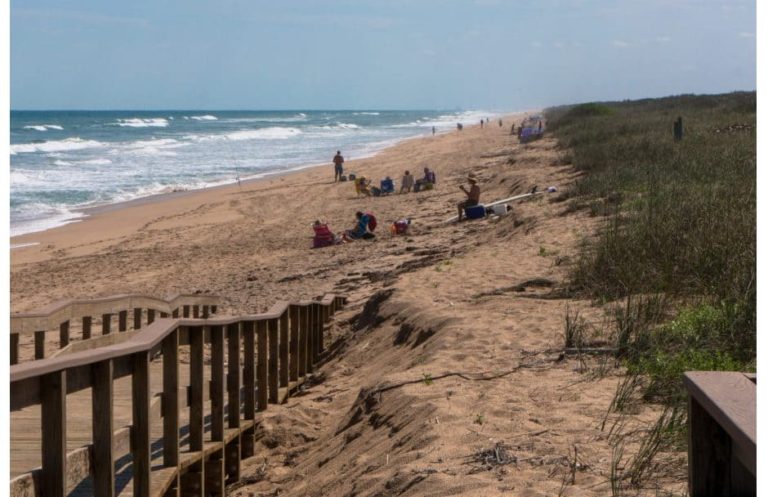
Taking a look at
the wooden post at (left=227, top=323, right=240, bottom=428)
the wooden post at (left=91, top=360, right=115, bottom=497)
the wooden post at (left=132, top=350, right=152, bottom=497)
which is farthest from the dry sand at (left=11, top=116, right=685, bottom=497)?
the wooden post at (left=91, top=360, right=115, bottom=497)

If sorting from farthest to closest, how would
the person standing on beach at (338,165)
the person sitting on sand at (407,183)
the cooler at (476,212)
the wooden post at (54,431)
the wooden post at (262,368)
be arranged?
the person standing on beach at (338,165), the person sitting on sand at (407,183), the cooler at (476,212), the wooden post at (262,368), the wooden post at (54,431)

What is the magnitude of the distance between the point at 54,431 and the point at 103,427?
51 centimetres

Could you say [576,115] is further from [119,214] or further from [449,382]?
[449,382]

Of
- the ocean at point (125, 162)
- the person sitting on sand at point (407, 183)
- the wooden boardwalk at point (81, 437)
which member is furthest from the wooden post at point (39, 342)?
the person sitting on sand at point (407, 183)

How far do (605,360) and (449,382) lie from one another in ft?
3.41

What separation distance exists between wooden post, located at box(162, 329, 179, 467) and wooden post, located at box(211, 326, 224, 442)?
91 centimetres

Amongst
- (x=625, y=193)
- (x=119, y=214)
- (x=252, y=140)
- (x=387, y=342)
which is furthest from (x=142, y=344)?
(x=252, y=140)

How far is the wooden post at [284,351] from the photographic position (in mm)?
8883

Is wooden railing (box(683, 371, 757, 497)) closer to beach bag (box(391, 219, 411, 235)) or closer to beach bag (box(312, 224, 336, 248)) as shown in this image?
beach bag (box(391, 219, 411, 235))

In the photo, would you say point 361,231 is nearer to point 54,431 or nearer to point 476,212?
point 476,212

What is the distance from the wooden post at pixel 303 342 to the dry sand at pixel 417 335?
0.21m

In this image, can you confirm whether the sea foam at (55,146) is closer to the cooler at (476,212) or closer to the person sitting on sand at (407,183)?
the person sitting on sand at (407,183)

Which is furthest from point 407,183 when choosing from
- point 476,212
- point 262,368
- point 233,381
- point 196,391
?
point 196,391

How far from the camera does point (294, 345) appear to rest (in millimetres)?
9430
